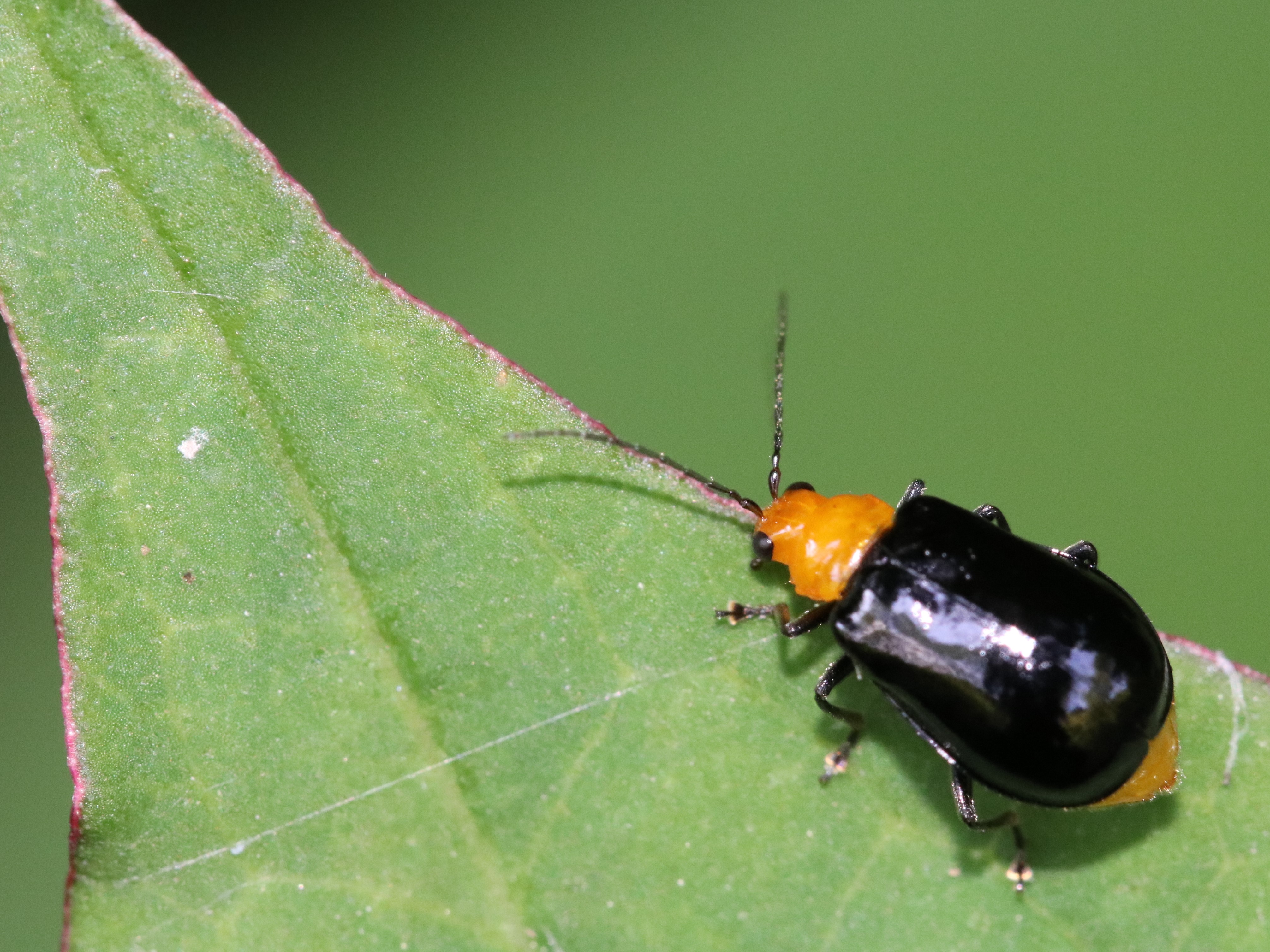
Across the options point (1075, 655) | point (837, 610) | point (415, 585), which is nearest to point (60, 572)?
point (415, 585)

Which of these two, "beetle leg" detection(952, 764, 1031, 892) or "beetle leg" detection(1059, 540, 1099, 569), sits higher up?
"beetle leg" detection(1059, 540, 1099, 569)

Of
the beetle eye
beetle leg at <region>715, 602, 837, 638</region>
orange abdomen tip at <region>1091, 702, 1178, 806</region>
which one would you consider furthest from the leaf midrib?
orange abdomen tip at <region>1091, 702, 1178, 806</region>

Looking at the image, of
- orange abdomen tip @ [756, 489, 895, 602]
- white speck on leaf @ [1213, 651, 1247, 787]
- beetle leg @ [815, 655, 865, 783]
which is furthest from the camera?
orange abdomen tip @ [756, 489, 895, 602]

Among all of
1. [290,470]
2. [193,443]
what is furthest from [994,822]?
[193,443]

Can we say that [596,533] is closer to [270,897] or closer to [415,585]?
[415,585]

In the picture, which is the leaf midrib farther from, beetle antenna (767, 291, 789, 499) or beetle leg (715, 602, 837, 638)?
beetle antenna (767, 291, 789, 499)

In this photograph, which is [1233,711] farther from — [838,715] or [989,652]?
[838,715]
